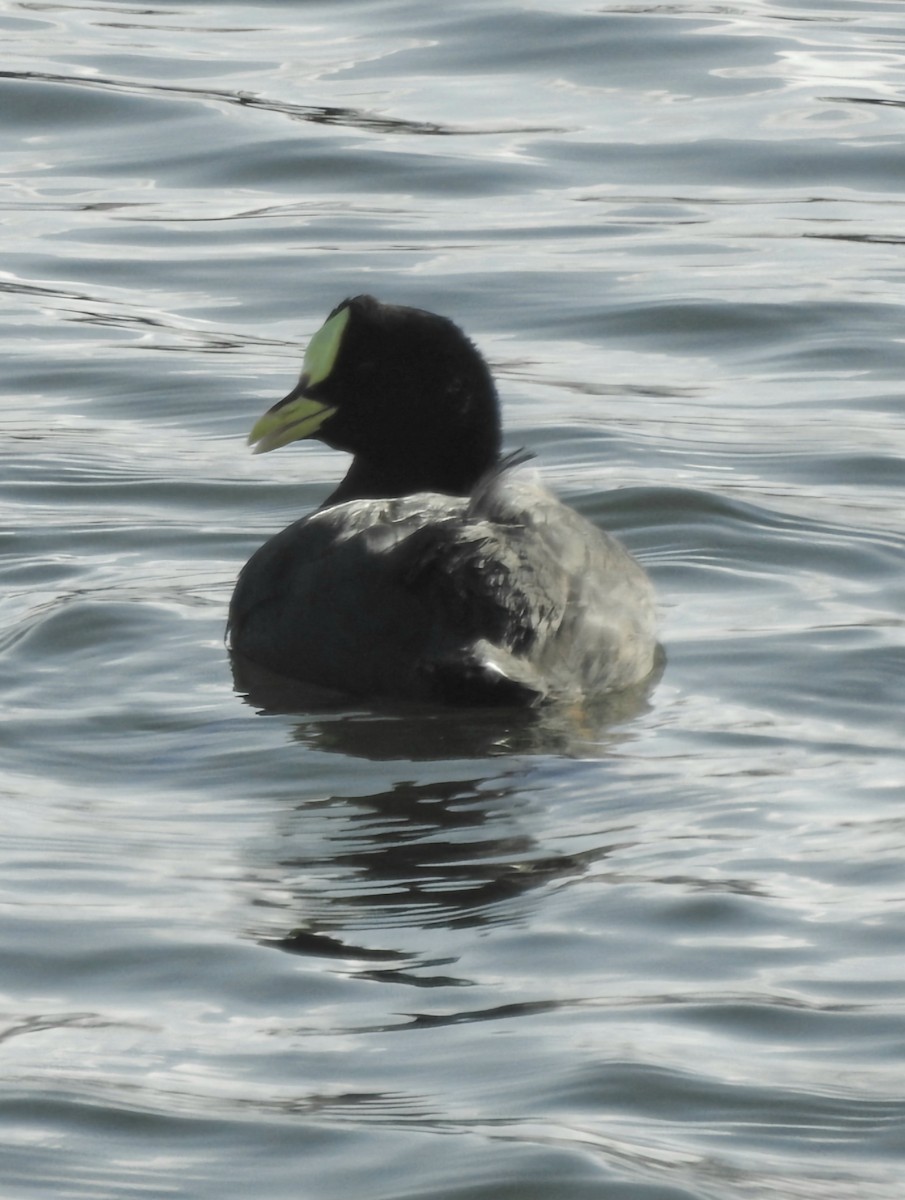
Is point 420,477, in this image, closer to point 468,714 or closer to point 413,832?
point 468,714

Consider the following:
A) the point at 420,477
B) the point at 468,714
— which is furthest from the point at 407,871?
the point at 420,477

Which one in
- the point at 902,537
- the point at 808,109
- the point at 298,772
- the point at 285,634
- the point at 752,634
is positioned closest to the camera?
the point at 298,772

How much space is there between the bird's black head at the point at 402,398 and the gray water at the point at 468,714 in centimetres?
73

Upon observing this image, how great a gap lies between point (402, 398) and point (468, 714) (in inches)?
55.4

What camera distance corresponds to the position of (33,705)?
261 inches

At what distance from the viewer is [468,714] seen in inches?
252

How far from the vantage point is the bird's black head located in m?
7.42

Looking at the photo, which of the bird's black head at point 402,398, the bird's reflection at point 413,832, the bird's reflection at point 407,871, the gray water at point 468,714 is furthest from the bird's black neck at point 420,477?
the bird's reflection at point 407,871

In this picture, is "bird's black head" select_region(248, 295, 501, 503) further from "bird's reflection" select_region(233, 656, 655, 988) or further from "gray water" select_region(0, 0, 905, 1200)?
"bird's reflection" select_region(233, 656, 655, 988)

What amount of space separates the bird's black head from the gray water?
73 centimetres

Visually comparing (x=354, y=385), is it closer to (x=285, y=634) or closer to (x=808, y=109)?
(x=285, y=634)

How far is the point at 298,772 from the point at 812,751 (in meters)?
1.28

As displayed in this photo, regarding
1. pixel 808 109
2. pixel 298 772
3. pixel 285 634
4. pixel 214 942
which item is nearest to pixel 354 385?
pixel 285 634

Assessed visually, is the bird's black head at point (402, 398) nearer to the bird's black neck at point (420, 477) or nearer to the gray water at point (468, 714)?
the bird's black neck at point (420, 477)
